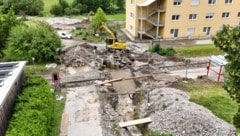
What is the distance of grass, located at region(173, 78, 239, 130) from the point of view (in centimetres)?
2222

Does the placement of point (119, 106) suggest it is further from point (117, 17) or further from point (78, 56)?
point (117, 17)

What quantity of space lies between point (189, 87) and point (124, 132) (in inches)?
382

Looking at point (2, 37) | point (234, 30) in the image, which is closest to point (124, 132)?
point (234, 30)

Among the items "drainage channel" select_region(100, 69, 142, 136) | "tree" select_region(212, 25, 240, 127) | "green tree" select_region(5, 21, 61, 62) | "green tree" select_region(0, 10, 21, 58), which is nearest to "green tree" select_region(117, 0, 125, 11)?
"green tree" select_region(0, 10, 21, 58)

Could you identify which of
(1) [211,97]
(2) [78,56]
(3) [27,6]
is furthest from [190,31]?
(3) [27,6]

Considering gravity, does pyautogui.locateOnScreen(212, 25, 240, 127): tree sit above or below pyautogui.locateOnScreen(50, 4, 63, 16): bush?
below

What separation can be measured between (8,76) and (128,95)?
11200 mm

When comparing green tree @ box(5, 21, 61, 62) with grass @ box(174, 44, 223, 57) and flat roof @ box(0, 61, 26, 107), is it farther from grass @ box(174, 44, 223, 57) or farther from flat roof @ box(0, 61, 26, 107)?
grass @ box(174, 44, 223, 57)

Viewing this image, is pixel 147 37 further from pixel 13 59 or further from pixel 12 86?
pixel 12 86

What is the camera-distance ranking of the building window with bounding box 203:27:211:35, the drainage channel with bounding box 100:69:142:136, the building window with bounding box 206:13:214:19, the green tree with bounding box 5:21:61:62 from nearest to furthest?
the drainage channel with bounding box 100:69:142:136
the green tree with bounding box 5:21:61:62
the building window with bounding box 206:13:214:19
the building window with bounding box 203:27:211:35

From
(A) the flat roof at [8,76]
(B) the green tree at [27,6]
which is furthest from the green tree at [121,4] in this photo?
(A) the flat roof at [8,76]

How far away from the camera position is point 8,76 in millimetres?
19312

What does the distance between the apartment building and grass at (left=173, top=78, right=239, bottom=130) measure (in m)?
13.8

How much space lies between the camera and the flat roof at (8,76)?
16984 mm
